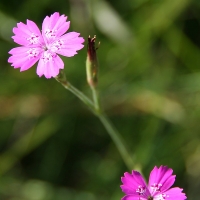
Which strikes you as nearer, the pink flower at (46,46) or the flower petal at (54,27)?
the pink flower at (46,46)

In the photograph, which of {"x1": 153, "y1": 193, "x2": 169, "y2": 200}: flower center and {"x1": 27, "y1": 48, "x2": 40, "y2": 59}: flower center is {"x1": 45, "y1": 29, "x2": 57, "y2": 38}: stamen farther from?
{"x1": 153, "y1": 193, "x2": 169, "y2": 200}: flower center

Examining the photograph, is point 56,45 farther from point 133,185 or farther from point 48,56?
point 133,185

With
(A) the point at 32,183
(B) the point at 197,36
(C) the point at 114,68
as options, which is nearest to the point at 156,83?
(C) the point at 114,68

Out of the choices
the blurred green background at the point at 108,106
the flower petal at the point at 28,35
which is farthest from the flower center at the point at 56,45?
the blurred green background at the point at 108,106

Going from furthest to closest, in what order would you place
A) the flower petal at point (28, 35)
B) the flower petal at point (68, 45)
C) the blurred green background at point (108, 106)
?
the blurred green background at point (108, 106)
the flower petal at point (28, 35)
the flower petal at point (68, 45)

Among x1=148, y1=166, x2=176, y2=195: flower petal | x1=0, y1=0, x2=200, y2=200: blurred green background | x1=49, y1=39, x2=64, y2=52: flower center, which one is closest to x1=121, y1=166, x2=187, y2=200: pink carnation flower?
x1=148, y1=166, x2=176, y2=195: flower petal

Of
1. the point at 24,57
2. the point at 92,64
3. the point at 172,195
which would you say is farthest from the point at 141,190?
the point at 24,57

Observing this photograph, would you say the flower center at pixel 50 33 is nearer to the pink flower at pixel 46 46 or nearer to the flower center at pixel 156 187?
the pink flower at pixel 46 46
